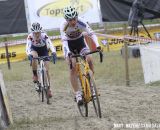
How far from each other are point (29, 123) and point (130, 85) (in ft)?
16.9

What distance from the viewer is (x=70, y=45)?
31.9 ft

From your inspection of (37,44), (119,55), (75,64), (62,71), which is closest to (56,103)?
(37,44)

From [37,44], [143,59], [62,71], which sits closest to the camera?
[37,44]

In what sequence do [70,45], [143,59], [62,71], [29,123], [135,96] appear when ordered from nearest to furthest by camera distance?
[29,123] < [70,45] < [135,96] < [143,59] < [62,71]

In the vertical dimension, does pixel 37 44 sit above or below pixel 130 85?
above

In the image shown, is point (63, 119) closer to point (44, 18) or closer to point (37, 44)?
point (37, 44)

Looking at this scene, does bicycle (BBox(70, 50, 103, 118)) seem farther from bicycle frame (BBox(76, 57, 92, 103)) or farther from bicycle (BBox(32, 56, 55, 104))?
bicycle (BBox(32, 56, 55, 104))

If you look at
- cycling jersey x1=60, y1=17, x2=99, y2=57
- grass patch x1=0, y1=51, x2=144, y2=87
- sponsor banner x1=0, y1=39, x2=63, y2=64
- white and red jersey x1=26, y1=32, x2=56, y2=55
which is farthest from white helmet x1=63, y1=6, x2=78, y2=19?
sponsor banner x1=0, y1=39, x2=63, y2=64

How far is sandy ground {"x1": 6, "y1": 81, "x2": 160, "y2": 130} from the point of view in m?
8.20

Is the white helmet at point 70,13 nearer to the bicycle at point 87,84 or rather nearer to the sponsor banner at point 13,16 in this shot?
the bicycle at point 87,84

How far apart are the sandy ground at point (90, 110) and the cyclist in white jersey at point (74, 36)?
2.31 ft

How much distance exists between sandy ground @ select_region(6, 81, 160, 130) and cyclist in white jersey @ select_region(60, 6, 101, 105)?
2.31 ft

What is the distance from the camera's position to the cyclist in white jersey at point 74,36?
29.5 ft

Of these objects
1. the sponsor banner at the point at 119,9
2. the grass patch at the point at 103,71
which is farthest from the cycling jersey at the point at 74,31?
the sponsor banner at the point at 119,9
